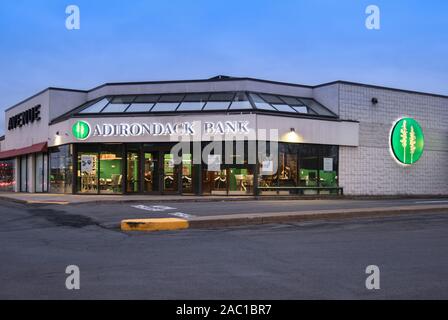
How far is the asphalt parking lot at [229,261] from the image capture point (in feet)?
20.1

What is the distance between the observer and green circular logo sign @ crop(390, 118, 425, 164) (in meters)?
30.6

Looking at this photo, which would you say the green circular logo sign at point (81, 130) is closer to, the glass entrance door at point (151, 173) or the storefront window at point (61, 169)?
the storefront window at point (61, 169)

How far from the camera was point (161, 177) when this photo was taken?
26.4m

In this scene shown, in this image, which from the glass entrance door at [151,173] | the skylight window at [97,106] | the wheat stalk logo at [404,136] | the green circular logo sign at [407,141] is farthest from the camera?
the wheat stalk logo at [404,136]

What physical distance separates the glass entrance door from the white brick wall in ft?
34.7

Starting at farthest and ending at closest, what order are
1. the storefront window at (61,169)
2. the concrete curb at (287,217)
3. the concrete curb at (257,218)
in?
the storefront window at (61,169) < the concrete curb at (287,217) < the concrete curb at (257,218)

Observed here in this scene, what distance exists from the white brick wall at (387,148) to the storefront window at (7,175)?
26.2 meters

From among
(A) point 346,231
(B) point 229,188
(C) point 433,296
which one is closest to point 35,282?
(C) point 433,296

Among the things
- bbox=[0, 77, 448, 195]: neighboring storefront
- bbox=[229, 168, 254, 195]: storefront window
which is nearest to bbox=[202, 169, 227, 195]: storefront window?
bbox=[0, 77, 448, 195]: neighboring storefront

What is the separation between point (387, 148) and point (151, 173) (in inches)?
574

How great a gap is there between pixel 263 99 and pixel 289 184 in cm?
505

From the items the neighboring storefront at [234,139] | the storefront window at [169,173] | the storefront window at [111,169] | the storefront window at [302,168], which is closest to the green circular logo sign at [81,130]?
the neighboring storefront at [234,139]

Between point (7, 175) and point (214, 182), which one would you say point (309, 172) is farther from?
point (7, 175)
